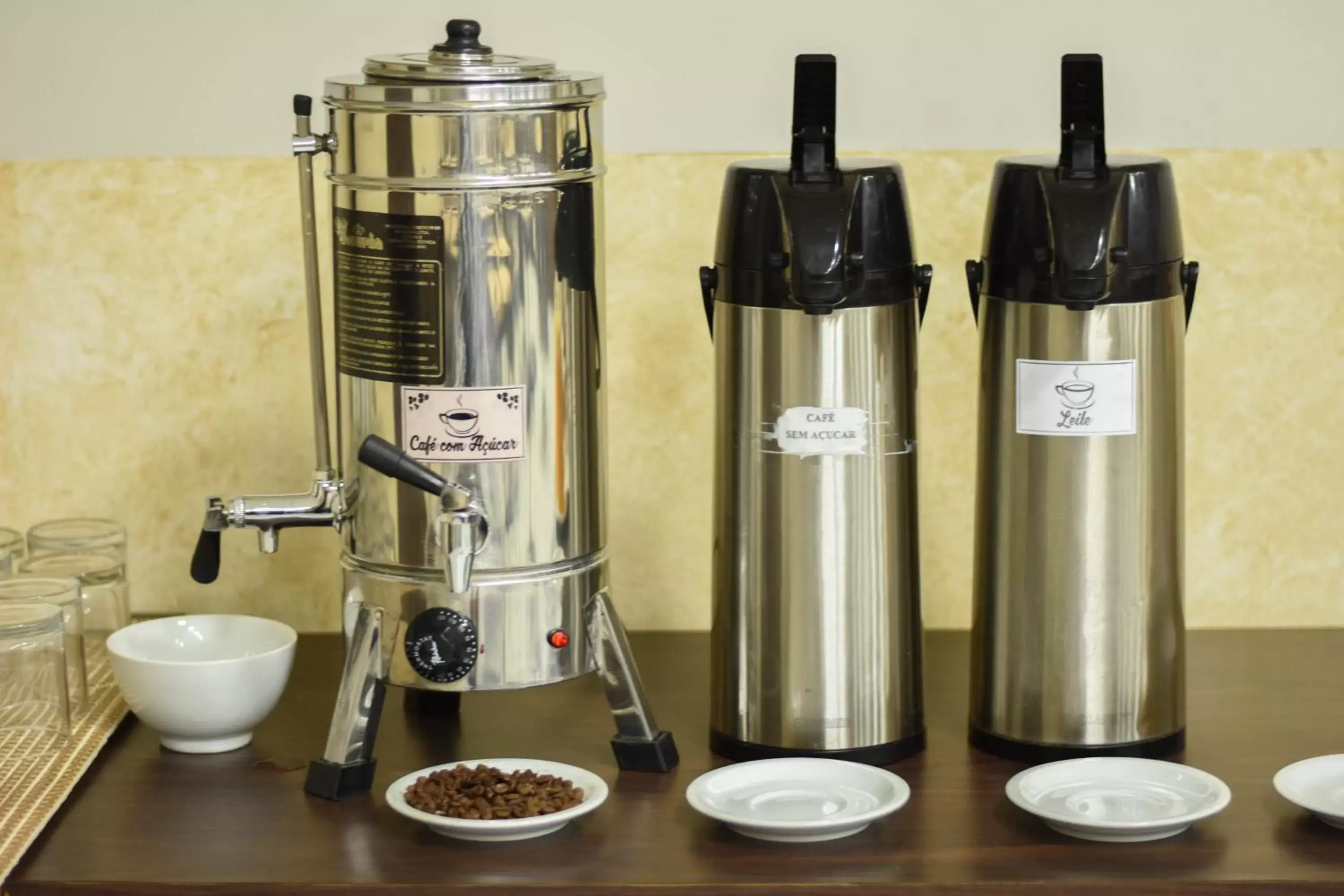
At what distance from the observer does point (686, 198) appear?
1.43 m

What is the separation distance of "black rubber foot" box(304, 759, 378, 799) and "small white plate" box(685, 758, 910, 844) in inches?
8.7

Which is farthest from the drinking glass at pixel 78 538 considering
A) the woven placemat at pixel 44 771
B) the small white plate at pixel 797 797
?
the small white plate at pixel 797 797

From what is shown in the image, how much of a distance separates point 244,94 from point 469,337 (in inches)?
18.9

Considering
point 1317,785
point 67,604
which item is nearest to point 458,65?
point 67,604

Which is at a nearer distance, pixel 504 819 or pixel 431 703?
pixel 504 819

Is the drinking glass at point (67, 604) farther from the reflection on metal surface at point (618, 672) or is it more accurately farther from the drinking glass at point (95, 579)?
the reflection on metal surface at point (618, 672)

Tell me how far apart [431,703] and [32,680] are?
288 mm

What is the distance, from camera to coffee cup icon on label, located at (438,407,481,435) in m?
1.08

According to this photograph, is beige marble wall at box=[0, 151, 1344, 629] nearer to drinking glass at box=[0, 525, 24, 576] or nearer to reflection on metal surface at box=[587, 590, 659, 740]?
drinking glass at box=[0, 525, 24, 576]

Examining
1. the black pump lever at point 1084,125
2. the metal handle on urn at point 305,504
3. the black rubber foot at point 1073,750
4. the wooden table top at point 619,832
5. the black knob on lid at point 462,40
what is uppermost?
the black knob on lid at point 462,40

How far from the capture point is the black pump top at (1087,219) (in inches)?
42.1

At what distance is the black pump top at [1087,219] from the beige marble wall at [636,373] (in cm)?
32

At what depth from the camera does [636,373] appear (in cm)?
146

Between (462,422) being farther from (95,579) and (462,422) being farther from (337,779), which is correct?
(95,579)
